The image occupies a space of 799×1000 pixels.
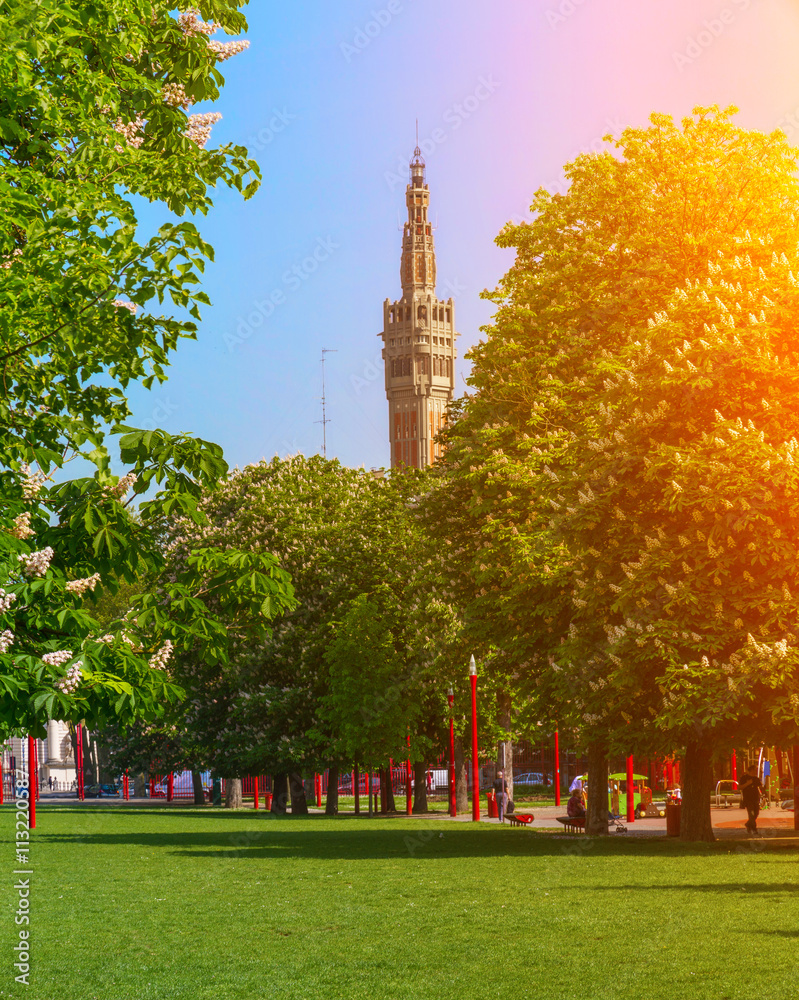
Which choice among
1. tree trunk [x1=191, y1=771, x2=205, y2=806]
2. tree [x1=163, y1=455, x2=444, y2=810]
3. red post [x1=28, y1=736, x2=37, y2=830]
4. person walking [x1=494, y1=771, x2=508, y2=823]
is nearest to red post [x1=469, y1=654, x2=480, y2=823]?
person walking [x1=494, y1=771, x2=508, y2=823]

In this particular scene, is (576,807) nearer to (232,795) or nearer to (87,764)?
(232,795)

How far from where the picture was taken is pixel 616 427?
2934cm

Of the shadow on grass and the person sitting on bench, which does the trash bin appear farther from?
the person sitting on bench

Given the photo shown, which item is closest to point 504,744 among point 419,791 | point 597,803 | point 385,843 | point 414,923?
point 419,791

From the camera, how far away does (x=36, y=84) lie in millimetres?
11062

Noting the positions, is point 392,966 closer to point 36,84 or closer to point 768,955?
point 768,955

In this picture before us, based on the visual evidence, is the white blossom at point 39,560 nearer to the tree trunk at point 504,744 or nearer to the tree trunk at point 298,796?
the tree trunk at point 504,744

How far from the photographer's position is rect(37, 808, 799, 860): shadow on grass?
28.8m

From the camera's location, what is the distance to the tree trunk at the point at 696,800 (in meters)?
30.6

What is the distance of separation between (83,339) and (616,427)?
19883 mm

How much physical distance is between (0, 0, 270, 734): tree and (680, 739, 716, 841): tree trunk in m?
20.4

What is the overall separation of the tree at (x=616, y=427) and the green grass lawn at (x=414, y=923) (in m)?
3.88

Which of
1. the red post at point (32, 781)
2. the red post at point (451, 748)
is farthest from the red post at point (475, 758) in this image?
the red post at point (32, 781)

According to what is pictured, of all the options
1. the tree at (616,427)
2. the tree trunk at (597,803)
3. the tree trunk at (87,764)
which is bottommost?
the tree trunk at (87,764)
